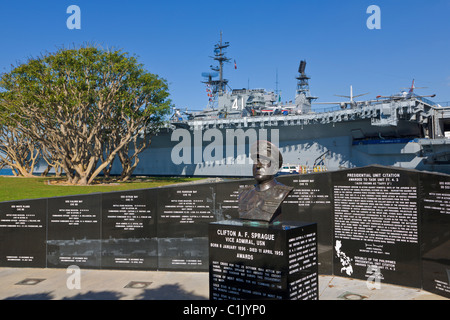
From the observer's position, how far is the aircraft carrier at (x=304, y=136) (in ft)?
121

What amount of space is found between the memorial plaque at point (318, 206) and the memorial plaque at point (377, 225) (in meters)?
0.20

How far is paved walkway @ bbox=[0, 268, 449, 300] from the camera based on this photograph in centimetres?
906

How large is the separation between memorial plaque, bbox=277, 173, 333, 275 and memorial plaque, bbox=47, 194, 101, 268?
6.13m

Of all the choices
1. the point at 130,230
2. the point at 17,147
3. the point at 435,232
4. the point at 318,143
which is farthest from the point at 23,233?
the point at 17,147

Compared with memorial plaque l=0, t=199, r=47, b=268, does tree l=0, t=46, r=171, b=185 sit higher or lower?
higher

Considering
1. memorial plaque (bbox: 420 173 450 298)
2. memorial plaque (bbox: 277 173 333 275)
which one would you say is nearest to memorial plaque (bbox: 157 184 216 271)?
memorial plaque (bbox: 277 173 333 275)

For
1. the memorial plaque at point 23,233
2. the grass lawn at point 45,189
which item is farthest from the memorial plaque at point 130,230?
the grass lawn at point 45,189

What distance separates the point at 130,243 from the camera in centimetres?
1197

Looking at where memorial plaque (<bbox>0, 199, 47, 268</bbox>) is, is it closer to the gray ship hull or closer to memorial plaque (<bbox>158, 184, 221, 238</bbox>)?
memorial plaque (<bbox>158, 184, 221, 238</bbox>)

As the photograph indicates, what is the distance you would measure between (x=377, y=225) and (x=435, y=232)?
1406 mm

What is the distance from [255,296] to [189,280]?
418 cm

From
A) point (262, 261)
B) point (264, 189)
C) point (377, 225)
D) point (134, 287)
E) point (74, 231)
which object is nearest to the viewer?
point (262, 261)

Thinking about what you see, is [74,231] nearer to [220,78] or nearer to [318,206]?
[318,206]

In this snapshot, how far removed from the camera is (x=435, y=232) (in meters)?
9.06
